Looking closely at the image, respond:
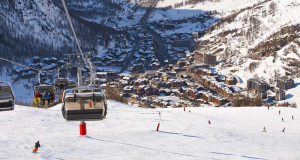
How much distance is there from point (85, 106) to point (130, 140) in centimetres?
355

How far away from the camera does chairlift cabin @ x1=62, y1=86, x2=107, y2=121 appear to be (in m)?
4.74

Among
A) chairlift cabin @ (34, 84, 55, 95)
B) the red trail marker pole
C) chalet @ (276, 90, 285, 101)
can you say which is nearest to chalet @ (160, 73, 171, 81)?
chalet @ (276, 90, 285, 101)

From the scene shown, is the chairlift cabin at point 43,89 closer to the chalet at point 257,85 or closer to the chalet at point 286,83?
the chalet at point 257,85

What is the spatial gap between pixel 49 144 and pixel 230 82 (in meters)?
28.9

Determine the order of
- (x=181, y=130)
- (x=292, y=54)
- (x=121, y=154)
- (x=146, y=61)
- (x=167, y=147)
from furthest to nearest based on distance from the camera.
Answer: (x=146, y=61) < (x=292, y=54) < (x=181, y=130) < (x=167, y=147) < (x=121, y=154)

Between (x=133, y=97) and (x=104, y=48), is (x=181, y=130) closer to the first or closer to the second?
(x=133, y=97)

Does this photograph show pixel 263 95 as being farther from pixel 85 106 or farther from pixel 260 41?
pixel 85 106

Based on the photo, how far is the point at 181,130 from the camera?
391 inches

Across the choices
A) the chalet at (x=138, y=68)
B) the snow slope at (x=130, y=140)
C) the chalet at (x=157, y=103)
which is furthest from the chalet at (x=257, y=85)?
the snow slope at (x=130, y=140)

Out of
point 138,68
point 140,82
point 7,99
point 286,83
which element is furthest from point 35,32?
point 7,99

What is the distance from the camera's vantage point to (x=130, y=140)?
8.08m

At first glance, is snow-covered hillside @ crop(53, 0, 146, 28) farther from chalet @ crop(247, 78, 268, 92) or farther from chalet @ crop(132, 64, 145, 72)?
chalet @ crop(247, 78, 268, 92)

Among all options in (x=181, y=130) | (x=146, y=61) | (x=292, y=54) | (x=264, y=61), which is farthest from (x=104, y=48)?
(x=181, y=130)

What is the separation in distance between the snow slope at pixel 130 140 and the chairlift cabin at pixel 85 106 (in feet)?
6.10
